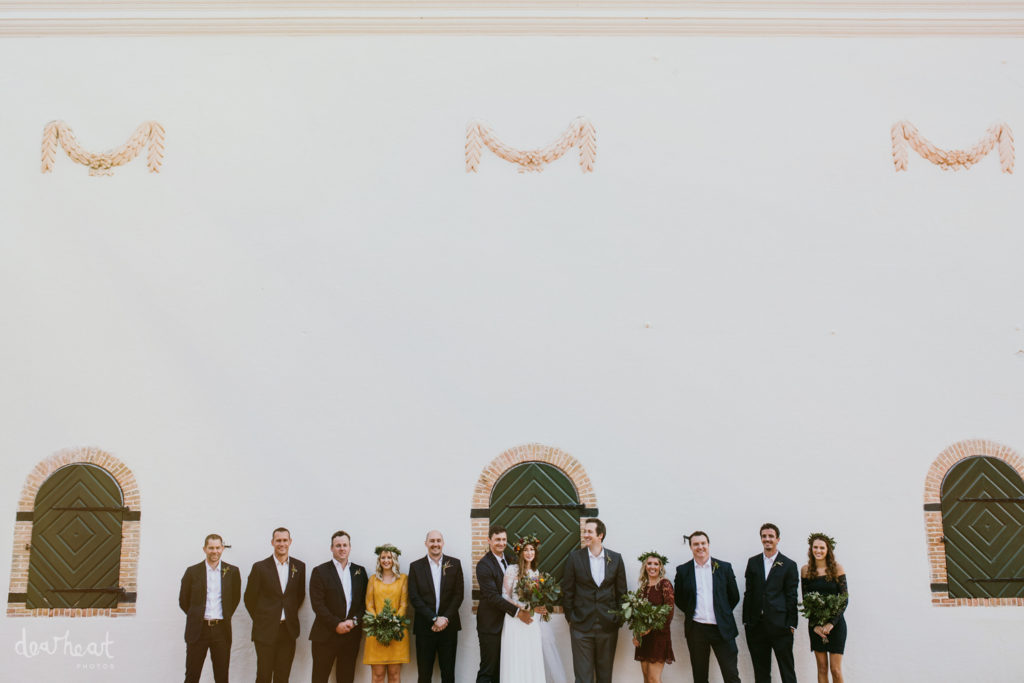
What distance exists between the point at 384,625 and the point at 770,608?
3.50m

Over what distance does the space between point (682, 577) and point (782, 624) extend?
0.96m

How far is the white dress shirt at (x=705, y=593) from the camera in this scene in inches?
330

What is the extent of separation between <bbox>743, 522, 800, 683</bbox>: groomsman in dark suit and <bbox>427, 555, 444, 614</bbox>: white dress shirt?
2.87 meters

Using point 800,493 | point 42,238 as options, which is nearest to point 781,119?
point 800,493

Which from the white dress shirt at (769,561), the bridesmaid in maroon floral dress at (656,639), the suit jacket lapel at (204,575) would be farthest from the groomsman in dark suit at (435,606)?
the white dress shirt at (769,561)

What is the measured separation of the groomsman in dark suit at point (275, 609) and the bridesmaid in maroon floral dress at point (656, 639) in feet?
10.5

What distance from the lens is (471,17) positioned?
32.4 ft

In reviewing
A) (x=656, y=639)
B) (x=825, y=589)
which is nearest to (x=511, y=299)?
(x=656, y=639)

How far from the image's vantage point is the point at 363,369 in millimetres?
9289

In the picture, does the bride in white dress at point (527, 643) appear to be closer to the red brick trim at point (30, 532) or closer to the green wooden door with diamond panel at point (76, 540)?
the red brick trim at point (30, 532)

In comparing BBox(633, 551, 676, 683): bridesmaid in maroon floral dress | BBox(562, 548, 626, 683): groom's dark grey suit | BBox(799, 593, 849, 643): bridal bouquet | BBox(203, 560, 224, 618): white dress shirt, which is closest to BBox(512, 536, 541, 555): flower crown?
BBox(562, 548, 626, 683): groom's dark grey suit

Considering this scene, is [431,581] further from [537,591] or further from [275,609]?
[275,609]

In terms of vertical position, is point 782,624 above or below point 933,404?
below

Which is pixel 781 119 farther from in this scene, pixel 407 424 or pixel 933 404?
pixel 407 424
